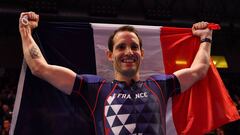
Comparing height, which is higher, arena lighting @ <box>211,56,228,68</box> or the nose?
the nose

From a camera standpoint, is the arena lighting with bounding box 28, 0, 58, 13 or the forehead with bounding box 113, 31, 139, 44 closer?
the forehead with bounding box 113, 31, 139, 44

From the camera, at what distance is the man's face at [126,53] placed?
257cm

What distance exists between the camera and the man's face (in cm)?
257

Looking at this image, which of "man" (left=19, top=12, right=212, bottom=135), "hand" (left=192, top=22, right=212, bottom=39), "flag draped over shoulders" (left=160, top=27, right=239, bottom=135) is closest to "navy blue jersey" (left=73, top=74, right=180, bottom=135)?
"man" (left=19, top=12, right=212, bottom=135)

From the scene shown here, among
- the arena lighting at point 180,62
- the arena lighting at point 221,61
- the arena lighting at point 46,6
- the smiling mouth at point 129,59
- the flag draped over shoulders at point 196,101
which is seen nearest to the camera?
the smiling mouth at point 129,59


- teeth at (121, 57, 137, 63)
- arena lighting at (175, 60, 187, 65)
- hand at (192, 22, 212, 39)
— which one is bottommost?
arena lighting at (175, 60, 187, 65)

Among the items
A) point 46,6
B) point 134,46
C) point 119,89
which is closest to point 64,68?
point 119,89

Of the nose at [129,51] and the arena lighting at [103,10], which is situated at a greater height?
the arena lighting at [103,10]

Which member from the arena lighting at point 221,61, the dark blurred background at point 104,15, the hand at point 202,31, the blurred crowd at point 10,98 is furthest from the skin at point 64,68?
the arena lighting at point 221,61

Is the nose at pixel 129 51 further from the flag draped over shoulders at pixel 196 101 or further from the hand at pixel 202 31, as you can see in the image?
the hand at pixel 202 31

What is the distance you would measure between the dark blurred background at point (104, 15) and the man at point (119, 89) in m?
4.23

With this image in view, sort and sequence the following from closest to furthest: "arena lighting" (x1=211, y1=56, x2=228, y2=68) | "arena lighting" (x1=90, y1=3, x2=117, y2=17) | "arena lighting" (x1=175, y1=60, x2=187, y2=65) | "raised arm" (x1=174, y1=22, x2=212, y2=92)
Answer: "raised arm" (x1=174, y1=22, x2=212, y2=92) < "arena lighting" (x1=175, y1=60, x2=187, y2=65) < "arena lighting" (x1=90, y1=3, x2=117, y2=17) < "arena lighting" (x1=211, y1=56, x2=228, y2=68)

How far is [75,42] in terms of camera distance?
123 inches

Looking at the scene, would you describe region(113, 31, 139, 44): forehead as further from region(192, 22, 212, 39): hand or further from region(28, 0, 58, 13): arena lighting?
region(28, 0, 58, 13): arena lighting
